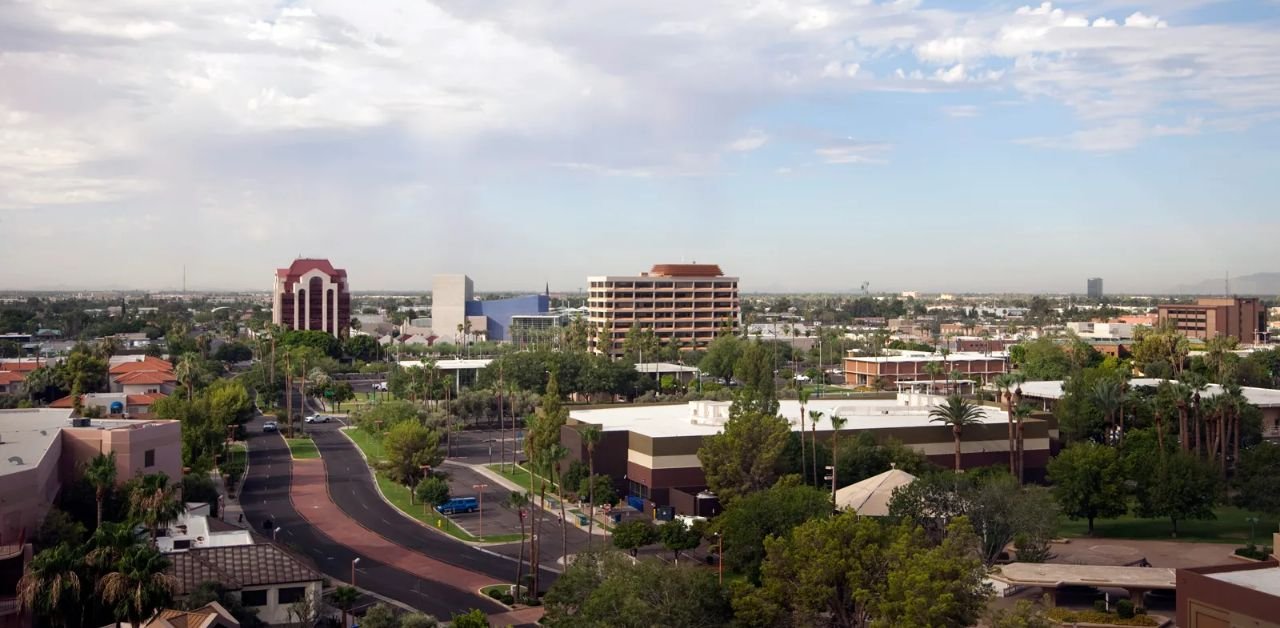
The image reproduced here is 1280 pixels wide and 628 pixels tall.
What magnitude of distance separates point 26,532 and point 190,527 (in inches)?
351

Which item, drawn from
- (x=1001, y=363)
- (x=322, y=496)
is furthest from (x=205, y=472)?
(x=1001, y=363)

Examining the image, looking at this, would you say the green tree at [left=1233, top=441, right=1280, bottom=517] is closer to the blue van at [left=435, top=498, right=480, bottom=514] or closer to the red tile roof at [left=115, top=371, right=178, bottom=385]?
the blue van at [left=435, top=498, right=480, bottom=514]

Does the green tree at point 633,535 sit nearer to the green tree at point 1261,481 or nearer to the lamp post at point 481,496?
the lamp post at point 481,496

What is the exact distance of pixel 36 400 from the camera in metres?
111

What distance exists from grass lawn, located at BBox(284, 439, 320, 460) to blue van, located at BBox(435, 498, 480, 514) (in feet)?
81.9

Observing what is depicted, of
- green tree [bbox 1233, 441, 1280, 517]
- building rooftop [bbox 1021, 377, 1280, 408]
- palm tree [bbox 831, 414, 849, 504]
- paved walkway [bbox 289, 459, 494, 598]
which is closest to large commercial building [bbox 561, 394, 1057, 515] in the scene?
palm tree [bbox 831, 414, 849, 504]

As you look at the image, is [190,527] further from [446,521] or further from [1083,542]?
[1083,542]

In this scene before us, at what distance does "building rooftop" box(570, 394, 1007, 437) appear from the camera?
77.3 m

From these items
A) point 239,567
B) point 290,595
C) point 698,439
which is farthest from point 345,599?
point 698,439

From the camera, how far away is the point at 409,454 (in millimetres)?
76625

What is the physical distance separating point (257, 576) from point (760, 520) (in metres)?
22.0

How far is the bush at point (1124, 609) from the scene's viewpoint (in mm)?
47000

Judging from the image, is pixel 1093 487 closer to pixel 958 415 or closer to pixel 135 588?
pixel 958 415

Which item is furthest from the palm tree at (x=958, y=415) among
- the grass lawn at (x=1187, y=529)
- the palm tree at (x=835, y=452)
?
the grass lawn at (x=1187, y=529)
